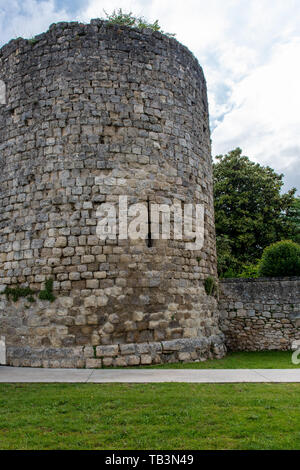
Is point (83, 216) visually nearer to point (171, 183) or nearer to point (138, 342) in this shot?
point (171, 183)

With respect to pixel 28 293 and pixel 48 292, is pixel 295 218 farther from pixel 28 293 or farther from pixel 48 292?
pixel 28 293

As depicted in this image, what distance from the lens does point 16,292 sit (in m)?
8.26

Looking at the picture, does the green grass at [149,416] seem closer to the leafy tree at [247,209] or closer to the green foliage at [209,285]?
the green foliage at [209,285]

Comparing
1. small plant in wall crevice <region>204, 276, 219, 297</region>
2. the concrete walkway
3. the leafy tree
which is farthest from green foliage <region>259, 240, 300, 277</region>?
the leafy tree

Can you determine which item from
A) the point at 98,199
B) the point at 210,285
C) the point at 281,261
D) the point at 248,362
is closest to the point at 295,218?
the point at 281,261

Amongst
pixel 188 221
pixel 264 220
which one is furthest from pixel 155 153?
pixel 264 220

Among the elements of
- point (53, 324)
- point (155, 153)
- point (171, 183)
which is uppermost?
point (155, 153)

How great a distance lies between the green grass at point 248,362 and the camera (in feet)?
25.2

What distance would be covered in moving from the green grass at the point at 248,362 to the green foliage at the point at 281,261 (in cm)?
236

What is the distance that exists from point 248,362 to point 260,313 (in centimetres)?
237

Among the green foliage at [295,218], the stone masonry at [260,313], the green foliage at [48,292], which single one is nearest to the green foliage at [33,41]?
the green foliage at [48,292]

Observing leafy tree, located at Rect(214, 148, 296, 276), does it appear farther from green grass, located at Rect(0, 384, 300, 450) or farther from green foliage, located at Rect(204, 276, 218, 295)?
green grass, located at Rect(0, 384, 300, 450)
